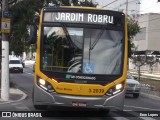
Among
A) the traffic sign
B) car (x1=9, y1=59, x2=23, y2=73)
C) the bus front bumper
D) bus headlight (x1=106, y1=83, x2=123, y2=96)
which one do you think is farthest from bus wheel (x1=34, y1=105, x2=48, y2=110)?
car (x1=9, y1=59, x2=23, y2=73)

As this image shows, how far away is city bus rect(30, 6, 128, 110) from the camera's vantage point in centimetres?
1240

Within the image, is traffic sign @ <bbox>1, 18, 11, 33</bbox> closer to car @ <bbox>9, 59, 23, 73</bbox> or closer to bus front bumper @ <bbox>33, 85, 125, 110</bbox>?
bus front bumper @ <bbox>33, 85, 125, 110</bbox>

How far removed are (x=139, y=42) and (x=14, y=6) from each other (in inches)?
2322

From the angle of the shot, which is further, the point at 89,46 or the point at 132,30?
the point at 132,30

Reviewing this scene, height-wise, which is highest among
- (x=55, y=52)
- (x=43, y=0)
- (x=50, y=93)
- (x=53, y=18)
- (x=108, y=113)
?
(x=43, y=0)

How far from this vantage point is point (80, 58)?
41.3 ft

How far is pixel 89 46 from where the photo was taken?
Answer: 41.5 feet

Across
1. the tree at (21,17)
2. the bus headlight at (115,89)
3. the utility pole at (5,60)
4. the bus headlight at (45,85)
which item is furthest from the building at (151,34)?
the bus headlight at (45,85)

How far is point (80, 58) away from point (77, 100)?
1.21m

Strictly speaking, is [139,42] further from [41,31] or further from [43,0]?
[41,31]

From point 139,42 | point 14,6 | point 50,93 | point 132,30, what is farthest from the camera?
point 139,42

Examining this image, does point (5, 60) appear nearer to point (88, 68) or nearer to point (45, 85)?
point (45, 85)

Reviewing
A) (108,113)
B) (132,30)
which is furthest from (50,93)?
(132,30)

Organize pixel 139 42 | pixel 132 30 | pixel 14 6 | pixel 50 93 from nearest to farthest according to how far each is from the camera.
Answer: pixel 50 93
pixel 14 6
pixel 132 30
pixel 139 42
